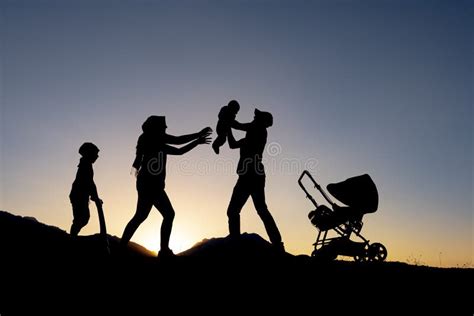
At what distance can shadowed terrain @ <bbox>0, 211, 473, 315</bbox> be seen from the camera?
452cm

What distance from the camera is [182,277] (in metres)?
5.33

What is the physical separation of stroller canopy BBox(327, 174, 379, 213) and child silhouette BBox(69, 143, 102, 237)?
5.31 meters

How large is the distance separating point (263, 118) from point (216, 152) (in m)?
0.95

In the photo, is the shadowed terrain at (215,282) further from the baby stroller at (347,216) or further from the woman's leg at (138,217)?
the baby stroller at (347,216)

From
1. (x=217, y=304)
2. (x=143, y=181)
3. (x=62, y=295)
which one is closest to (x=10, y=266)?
(x=62, y=295)

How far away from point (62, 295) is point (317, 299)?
2.63 meters

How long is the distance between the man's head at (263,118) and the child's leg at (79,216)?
3838mm

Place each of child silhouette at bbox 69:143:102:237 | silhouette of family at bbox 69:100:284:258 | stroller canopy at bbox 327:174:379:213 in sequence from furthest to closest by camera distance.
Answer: stroller canopy at bbox 327:174:379:213
child silhouette at bbox 69:143:102:237
silhouette of family at bbox 69:100:284:258

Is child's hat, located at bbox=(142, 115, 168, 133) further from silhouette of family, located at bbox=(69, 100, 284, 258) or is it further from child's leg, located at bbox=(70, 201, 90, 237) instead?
child's leg, located at bbox=(70, 201, 90, 237)

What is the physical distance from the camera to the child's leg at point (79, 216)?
344 inches

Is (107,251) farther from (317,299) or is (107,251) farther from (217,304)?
(317,299)

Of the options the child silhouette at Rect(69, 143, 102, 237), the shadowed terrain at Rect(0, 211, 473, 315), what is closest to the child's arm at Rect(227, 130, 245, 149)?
the shadowed terrain at Rect(0, 211, 473, 315)

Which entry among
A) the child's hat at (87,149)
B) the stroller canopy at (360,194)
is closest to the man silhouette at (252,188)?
the child's hat at (87,149)

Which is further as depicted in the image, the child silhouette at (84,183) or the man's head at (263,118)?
the child silhouette at (84,183)
